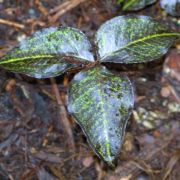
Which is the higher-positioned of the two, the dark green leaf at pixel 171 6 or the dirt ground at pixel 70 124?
the dark green leaf at pixel 171 6

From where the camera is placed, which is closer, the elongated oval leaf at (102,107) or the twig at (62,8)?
the elongated oval leaf at (102,107)

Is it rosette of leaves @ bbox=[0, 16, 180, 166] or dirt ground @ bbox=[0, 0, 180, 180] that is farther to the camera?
dirt ground @ bbox=[0, 0, 180, 180]

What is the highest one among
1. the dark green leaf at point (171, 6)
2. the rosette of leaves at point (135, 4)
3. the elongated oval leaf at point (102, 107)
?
the rosette of leaves at point (135, 4)

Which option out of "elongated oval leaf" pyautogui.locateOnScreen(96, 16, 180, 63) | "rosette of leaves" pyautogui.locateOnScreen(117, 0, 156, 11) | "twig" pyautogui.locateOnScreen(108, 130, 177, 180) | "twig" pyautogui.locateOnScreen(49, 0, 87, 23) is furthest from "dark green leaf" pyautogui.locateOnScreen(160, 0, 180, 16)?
"twig" pyautogui.locateOnScreen(108, 130, 177, 180)

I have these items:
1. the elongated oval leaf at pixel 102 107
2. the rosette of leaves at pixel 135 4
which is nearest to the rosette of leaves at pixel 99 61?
the elongated oval leaf at pixel 102 107

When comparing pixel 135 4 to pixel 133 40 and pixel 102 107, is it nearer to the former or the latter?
pixel 133 40

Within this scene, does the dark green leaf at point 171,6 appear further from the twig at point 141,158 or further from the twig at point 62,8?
the twig at point 141,158

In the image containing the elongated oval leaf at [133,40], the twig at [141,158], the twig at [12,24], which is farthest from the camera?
the twig at [12,24]

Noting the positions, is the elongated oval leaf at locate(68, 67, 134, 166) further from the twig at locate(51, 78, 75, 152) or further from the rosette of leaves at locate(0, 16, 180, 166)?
the twig at locate(51, 78, 75, 152)

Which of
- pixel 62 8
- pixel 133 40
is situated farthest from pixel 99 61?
pixel 62 8
